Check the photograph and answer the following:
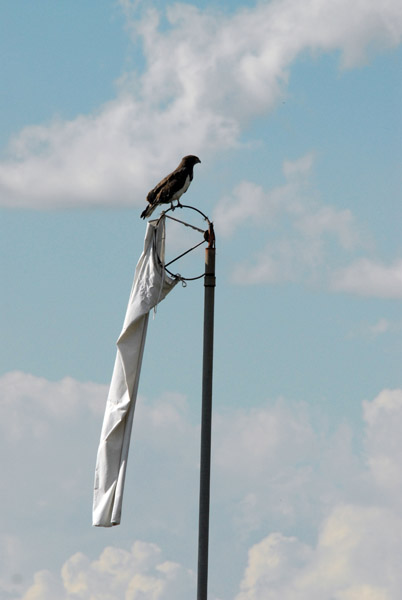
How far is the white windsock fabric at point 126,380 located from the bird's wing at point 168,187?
23 centimetres

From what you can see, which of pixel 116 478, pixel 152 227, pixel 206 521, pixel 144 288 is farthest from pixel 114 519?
pixel 152 227

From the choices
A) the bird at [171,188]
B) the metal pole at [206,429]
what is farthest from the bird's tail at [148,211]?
the metal pole at [206,429]

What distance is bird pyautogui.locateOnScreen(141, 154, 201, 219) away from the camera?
25.0 ft

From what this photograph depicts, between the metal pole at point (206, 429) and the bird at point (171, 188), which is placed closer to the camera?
the metal pole at point (206, 429)

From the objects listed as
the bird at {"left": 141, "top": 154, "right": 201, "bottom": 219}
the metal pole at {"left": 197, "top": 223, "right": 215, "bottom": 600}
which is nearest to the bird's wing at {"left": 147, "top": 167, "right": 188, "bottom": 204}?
the bird at {"left": 141, "top": 154, "right": 201, "bottom": 219}

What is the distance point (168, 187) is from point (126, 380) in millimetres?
1976

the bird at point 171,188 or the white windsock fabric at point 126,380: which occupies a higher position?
the bird at point 171,188

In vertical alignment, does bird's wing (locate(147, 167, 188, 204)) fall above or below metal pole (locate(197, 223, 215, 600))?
above

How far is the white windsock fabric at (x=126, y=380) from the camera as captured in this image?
6.81 m

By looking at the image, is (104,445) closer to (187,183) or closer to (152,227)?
(152,227)

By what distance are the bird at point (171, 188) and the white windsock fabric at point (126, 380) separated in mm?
216

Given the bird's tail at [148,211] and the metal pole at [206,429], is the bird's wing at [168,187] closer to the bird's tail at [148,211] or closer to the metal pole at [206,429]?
the bird's tail at [148,211]

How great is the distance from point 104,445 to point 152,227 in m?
2.13

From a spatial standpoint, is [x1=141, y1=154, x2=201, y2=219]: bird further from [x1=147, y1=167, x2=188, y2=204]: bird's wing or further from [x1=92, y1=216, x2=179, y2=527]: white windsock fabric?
[x1=92, y1=216, x2=179, y2=527]: white windsock fabric
